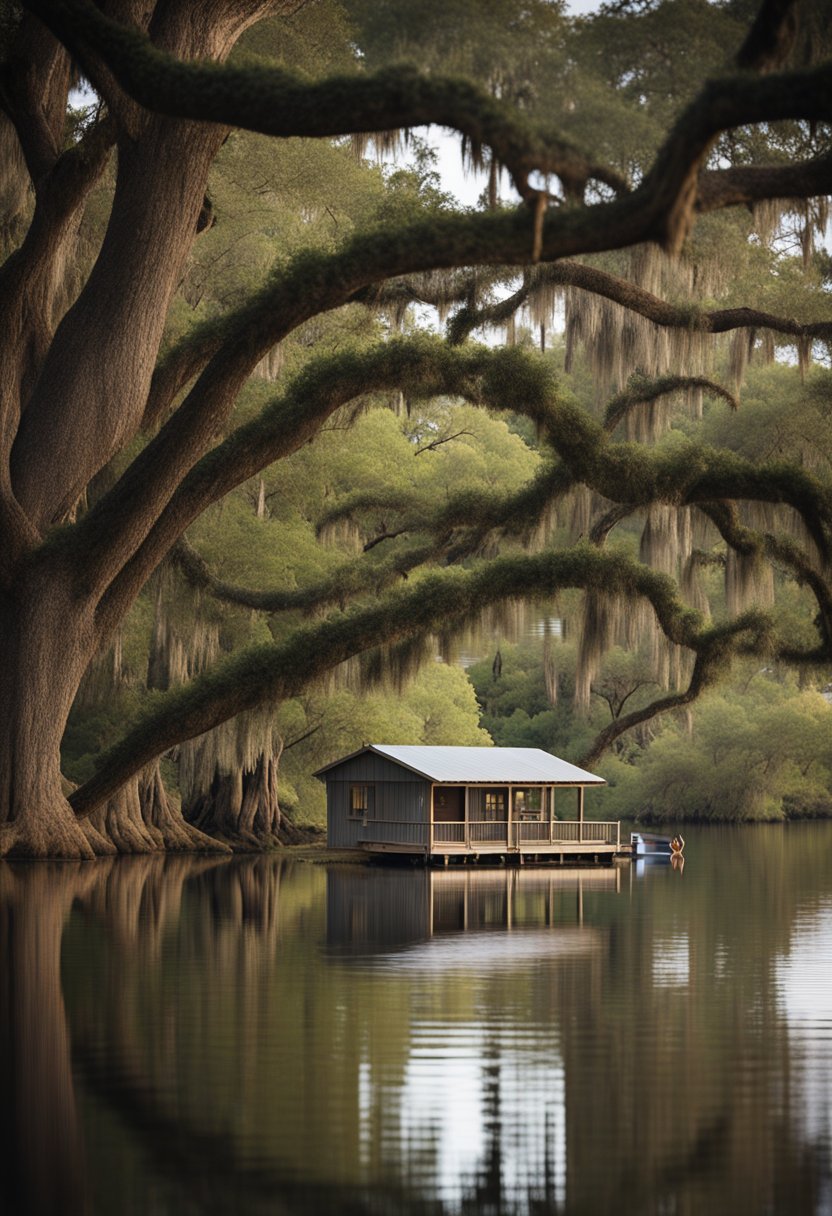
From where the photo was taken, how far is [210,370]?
21422 millimetres

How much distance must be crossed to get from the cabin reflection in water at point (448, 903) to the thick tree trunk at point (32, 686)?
14.1ft

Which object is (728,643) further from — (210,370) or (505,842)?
(210,370)

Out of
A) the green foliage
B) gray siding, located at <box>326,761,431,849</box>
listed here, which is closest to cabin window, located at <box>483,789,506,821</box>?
gray siding, located at <box>326,761,431,849</box>

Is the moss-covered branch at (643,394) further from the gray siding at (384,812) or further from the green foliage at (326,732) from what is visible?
the green foliage at (326,732)

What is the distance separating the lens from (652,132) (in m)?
19.4

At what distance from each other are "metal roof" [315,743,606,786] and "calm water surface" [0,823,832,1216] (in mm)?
16894

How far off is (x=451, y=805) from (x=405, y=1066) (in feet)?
96.4

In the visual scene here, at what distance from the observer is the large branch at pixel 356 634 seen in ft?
83.3

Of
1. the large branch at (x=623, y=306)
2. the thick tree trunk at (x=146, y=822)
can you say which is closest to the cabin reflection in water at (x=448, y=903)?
the thick tree trunk at (x=146, y=822)

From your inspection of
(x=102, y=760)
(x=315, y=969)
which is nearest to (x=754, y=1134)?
(x=315, y=969)

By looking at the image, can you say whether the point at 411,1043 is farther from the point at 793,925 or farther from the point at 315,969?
the point at 793,925

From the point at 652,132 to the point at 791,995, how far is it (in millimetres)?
10821

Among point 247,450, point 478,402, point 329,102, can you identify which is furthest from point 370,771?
point 329,102

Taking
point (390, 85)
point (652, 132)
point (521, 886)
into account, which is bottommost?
point (521, 886)
